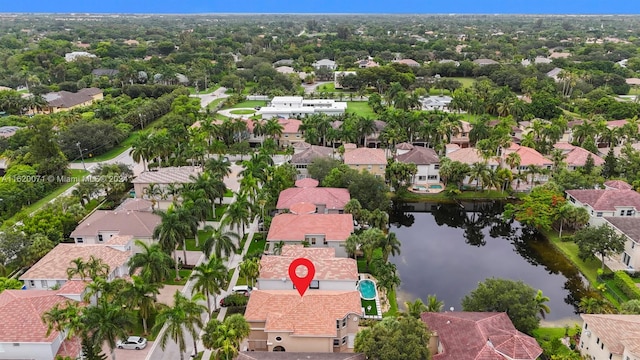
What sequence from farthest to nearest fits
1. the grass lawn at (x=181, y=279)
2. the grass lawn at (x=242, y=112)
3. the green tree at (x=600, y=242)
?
1. the grass lawn at (x=242, y=112)
2. the green tree at (x=600, y=242)
3. the grass lawn at (x=181, y=279)

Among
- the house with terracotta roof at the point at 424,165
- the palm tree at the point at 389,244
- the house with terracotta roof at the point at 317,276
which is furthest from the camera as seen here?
the house with terracotta roof at the point at 424,165

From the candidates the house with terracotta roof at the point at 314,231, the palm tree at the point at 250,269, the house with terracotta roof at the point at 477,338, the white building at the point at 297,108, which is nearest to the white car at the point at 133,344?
the palm tree at the point at 250,269

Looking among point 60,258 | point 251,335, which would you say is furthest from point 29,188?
point 251,335

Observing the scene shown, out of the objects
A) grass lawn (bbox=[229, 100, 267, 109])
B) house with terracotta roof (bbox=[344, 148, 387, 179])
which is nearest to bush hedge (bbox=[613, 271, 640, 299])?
house with terracotta roof (bbox=[344, 148, 387, 179])

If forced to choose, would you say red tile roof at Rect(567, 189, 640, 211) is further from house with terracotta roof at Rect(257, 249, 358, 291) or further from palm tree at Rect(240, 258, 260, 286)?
palm tree at Rect(240, 258, 260, 286)

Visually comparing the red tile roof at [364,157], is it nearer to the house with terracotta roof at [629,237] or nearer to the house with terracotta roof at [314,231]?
the house with terracotta roof at [314,231]

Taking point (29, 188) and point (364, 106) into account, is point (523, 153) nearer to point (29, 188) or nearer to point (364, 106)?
point (364, 106)

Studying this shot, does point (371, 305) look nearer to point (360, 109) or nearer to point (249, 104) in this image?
point (360, 109)
